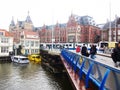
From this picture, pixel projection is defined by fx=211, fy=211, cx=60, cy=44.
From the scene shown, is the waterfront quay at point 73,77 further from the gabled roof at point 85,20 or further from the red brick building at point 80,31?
the gabled roof at point 85,20

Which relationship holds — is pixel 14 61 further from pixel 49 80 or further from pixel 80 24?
pixel 80 24

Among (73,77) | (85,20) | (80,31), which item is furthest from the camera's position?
(85,20)

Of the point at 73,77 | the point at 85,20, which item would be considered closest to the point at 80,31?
the point at 85,20

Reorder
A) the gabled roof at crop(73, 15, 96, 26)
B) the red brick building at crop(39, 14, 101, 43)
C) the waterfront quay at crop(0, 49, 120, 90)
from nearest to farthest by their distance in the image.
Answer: the waterfront quay at crop(0, 49, 120, 90), the red brick building at crop(39, 14, 101, 43), the gabled roof at crop(73, 15, 96, 26)

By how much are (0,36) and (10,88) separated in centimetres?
3895

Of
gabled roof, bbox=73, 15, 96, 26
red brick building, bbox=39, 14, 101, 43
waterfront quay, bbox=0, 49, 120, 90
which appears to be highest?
gabled roof, bbox=73, 15, 96, 26

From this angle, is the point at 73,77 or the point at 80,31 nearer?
the point at 73,77

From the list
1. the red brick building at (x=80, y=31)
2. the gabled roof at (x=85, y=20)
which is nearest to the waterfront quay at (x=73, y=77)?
the red brick building at (x=80, y=31)

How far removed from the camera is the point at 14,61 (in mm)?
53594

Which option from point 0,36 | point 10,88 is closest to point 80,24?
point 0,36

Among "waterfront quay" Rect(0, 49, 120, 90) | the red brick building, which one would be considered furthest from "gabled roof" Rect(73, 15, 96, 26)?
"waterfront quay" Rect(0, 49, 120, 90)

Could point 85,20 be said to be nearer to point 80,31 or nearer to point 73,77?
point 80,31

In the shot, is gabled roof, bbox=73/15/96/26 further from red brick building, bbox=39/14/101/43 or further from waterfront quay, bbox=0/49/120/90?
waterfront quay, bbox=0/49/120/90

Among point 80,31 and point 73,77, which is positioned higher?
point 80,31
